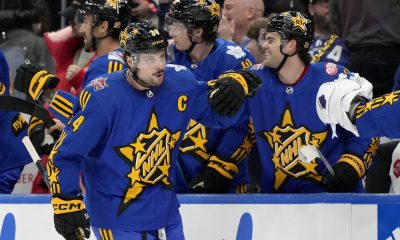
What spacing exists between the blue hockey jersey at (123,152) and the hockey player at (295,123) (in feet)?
2.20

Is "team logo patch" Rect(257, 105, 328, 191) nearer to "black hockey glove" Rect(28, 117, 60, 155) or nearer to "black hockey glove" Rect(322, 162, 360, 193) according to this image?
"black hockey glove" Rect(322, 162, 360, 193)

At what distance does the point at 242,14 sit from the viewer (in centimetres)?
717

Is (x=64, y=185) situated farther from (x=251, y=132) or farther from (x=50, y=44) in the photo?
(x=50, y=44)

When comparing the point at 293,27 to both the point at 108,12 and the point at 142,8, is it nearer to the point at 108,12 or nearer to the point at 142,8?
the point at 108,12

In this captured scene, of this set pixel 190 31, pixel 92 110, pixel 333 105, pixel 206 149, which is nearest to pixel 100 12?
pixel 190 31

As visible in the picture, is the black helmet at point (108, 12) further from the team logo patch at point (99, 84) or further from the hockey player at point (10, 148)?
the team logo patch at point (99, 84)

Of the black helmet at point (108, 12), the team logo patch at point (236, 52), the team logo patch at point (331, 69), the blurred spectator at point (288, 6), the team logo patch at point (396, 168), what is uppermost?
the team logo patch at point (331, 69)

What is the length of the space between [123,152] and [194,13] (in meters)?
1.32

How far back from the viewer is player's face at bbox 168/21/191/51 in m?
5.85

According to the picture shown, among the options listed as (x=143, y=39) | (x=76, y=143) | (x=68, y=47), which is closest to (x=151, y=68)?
(x=143, y=39)

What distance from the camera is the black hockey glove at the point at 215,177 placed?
5.74m

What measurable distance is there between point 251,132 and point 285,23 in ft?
2.28

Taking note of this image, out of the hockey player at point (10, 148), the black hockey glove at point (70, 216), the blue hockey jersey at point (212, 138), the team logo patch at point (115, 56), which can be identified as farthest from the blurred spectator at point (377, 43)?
the black hockey glove at point (70, 216)

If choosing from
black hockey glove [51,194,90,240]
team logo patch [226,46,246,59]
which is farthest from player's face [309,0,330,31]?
black hockey glove [51,194,90,240]
